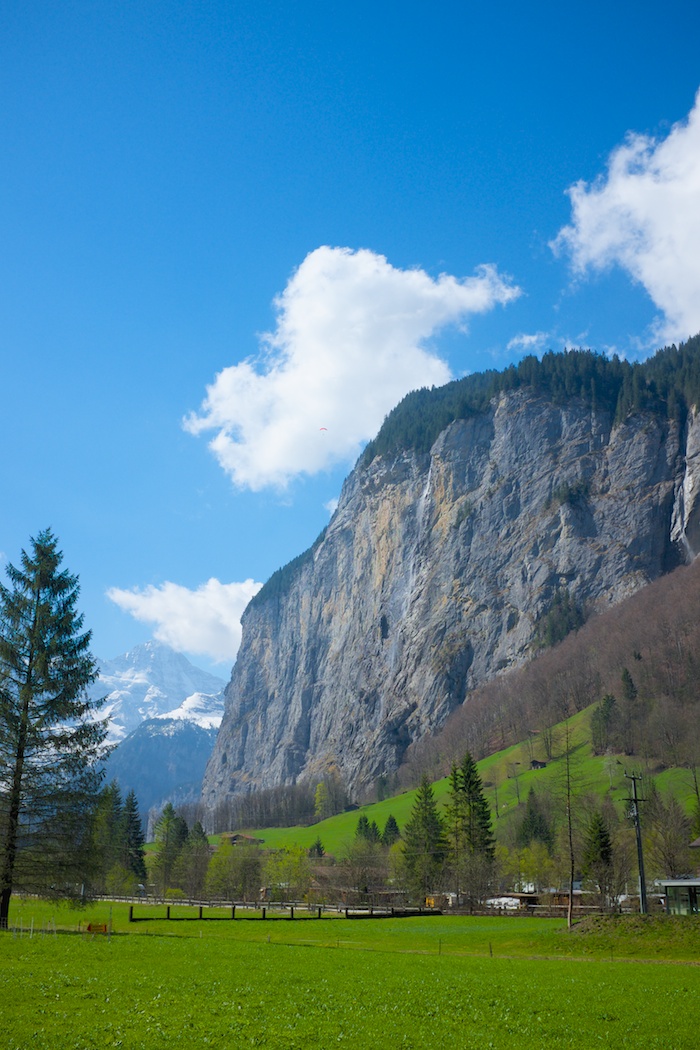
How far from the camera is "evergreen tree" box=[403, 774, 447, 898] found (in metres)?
83.0

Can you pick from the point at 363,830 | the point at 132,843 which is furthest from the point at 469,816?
the point at 363,830

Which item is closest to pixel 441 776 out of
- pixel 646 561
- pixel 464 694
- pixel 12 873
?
pixel 464 694

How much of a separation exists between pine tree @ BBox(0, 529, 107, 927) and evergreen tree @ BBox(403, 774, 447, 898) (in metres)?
60.2

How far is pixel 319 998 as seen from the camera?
19.0 meters

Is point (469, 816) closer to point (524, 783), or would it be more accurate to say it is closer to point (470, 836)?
point (470, 836)

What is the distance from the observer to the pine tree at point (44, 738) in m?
29.7

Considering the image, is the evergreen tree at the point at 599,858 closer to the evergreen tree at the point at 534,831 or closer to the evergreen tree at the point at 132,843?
the evergreen tree at the point at 534,831

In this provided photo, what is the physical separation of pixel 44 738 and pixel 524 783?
363 feet

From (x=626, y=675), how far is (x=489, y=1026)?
426ft

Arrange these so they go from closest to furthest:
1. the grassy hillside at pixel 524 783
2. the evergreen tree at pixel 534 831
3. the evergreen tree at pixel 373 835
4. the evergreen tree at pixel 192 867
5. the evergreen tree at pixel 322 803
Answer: the evergreen tree at pixel 192 867
the evergreen tree at pixel 534 831
the grassy hillside at pixel 524 783
the evergreen tree at pixel 373 835
the evergreen tree at pixel 322 803

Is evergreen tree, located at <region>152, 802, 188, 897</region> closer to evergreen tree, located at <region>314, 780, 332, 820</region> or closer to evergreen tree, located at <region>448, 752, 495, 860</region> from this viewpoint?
evergreen tree, located at <region>448, 752, 495, 860</region>

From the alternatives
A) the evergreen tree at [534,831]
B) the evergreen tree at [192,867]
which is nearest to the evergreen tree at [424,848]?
the evergreen tree at [534,831]

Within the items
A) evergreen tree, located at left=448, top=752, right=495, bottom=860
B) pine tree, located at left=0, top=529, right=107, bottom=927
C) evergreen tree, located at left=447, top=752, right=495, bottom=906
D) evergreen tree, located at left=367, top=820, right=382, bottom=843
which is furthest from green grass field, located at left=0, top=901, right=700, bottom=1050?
evergreen tree, located at left=367, top=820, right=382, bottom=843

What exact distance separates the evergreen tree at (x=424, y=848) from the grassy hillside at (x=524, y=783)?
1448 cm
